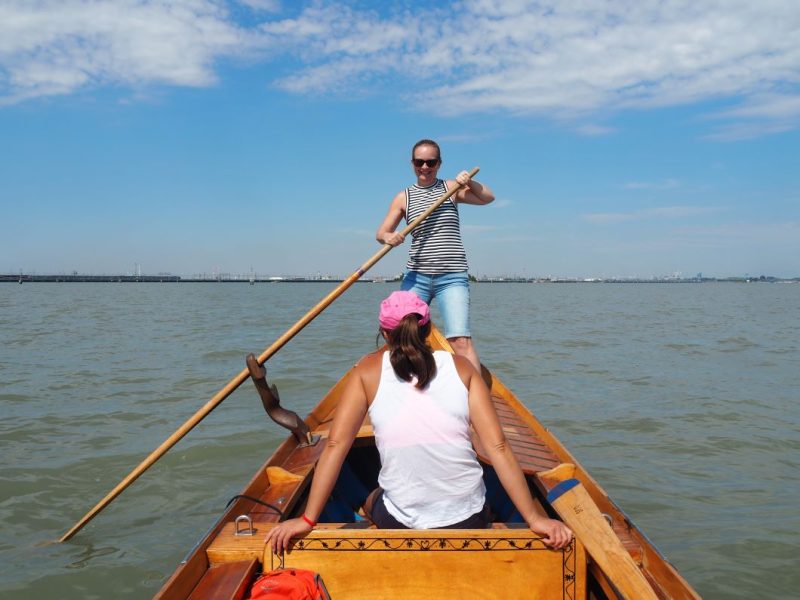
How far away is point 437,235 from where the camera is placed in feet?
17.0

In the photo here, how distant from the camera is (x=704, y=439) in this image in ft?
26.2

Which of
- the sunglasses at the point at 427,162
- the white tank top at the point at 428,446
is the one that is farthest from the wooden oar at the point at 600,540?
the sunglasses at the point at 427,162

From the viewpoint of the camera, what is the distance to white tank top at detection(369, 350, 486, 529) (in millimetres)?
2584

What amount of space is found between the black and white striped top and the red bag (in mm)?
3015

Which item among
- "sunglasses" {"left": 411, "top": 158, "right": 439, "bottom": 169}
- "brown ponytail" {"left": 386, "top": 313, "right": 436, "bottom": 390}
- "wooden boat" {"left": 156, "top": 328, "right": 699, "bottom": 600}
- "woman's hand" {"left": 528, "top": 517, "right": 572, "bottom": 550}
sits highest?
"sunglasses" {"left": 411, "top": 158, "right": 439, "bottom": 169}

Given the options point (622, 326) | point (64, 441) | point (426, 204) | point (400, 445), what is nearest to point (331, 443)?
point (400, 445)

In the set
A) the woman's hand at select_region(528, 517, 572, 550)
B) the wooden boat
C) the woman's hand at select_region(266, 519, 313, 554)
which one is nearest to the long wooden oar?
the wooden boat

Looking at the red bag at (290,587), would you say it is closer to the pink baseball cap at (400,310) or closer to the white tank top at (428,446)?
the white tank top at (428,446)

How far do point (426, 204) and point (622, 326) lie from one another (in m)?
21.3

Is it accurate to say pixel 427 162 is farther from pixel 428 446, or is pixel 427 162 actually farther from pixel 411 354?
pixel 428 446

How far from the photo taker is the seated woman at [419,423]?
8.41 ft

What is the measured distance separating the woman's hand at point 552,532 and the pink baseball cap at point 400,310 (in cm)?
88

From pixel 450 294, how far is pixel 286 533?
9.41ft

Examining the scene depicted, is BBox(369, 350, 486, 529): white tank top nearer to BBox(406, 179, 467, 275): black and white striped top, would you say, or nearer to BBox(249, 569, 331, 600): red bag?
BBox(249, 569, 331, 600): red bag
